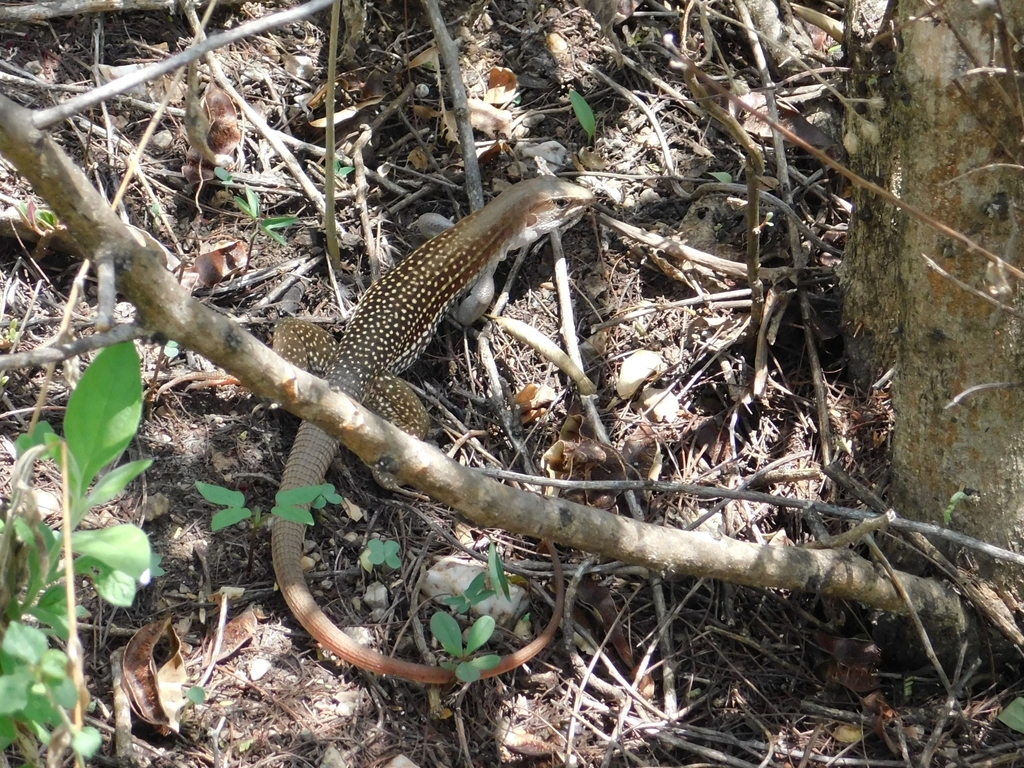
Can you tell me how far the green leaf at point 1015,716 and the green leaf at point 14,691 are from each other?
98.7 inches

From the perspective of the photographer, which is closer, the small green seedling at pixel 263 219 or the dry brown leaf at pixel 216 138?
the small green seedling at pixel 263 219

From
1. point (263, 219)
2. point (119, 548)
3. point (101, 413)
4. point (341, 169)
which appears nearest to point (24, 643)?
point (119, 548)

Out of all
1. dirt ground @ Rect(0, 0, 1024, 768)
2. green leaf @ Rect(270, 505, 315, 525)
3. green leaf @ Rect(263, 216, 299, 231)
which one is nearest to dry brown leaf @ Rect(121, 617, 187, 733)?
dirt ground @ Rect(0, 0, 1024, 768)

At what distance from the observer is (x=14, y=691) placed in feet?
4.09

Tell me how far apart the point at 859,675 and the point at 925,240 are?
4.48ft

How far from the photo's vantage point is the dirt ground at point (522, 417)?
272 centimetres

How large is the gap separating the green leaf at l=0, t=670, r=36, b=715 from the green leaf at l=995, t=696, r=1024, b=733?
2.51m

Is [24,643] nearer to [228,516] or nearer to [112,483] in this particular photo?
[112,483]

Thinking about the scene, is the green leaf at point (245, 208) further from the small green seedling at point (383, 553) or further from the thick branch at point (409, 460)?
the thick branch at point (409, 460)

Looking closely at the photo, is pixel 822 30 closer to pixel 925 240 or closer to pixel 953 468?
pixel 925 240

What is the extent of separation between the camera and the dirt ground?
8.91ft

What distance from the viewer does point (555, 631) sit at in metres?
2.88

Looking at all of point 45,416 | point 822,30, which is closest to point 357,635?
point 45,416

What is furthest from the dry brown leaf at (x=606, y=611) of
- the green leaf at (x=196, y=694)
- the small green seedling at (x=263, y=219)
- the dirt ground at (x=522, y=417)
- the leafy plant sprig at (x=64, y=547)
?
the small green seedling at (x=263, y=219)
